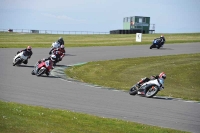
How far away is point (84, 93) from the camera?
58.1 feet

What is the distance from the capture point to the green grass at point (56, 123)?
383 inches

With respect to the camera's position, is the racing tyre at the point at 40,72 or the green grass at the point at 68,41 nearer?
the racing tyre at the point at 40,72

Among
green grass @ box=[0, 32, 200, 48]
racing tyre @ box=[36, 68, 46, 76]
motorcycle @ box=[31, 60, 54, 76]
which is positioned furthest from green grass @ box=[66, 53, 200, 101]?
green grass @ box=[0, 32, 200, 48]

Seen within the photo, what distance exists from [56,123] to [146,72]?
17.7 m

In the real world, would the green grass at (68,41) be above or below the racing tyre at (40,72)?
above

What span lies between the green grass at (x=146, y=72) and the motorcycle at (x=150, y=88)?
1.56 meters

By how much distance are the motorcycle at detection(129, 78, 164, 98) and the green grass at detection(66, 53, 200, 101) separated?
156 cm

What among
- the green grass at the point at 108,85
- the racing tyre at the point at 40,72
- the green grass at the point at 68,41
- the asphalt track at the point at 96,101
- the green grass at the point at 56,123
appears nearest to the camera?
the green grass at the point at 56,123

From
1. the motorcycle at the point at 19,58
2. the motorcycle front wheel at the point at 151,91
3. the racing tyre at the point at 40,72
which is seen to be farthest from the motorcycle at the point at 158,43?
the motorcycle front wheel at the point at 151,91

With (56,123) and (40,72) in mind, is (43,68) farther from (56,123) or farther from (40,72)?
(56,123)

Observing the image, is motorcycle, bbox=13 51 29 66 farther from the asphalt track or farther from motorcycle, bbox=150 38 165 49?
motorcycle, bbox=150 38 165 49

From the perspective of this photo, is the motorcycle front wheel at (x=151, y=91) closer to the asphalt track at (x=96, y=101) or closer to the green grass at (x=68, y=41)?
the asphalt track at (x=96, y=101)

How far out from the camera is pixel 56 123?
35.6 ft

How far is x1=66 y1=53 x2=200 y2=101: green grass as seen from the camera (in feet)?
71.7
